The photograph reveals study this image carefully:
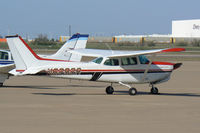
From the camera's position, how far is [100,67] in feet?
59.2

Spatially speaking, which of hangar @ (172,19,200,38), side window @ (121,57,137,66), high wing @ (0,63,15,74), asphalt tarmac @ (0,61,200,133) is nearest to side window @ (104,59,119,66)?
side window @ (121,57,137,66)

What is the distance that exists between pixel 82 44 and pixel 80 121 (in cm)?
1029

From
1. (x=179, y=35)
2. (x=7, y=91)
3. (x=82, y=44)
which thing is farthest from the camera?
(x=179, y=35)

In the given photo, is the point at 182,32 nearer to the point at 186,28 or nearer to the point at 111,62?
the point at 186,28

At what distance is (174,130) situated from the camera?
A: 1090 centimetres

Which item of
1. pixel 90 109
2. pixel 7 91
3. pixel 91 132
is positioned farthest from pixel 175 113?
pixel 7 91

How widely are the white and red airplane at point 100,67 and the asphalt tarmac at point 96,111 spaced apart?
68 centimetres

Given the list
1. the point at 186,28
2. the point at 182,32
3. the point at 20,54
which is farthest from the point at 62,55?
the point at 182,32

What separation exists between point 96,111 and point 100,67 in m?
4.44

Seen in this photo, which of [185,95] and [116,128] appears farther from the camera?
[185,95]

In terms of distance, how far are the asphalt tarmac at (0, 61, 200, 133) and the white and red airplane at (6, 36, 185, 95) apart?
679 millimetres

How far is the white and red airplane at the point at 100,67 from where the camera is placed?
57.7 feet

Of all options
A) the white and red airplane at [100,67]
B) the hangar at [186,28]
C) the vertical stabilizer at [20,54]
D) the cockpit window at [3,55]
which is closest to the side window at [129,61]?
the white and red airplane at [100,67]

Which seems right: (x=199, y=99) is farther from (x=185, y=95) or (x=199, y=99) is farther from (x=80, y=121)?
(x=80, y=121)
